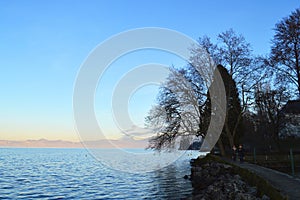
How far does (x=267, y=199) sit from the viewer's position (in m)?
11.8

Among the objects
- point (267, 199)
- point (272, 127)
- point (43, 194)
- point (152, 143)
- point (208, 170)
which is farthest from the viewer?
point (272, 127)

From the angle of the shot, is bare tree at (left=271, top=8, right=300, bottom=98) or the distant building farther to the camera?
the distant building

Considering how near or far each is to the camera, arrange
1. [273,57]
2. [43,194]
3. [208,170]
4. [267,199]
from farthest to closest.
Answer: [273,57] → [208,170] → [43,194] → [267,199]

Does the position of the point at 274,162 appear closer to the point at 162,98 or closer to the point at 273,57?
the point at 273,57

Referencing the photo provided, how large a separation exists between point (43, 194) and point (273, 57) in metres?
Answer: 24.0

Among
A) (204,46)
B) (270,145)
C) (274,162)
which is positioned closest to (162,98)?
(204,46)

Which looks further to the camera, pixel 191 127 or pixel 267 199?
pixel 191 127

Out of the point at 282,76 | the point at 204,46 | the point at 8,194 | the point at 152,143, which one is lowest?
the point at 8,194

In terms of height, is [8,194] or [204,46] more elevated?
[204,46]

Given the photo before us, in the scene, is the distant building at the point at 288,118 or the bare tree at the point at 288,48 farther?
the distant building at the point at 288,118

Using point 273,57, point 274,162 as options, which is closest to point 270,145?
point 274,162

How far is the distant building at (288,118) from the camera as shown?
41.3m

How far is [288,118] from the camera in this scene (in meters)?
41.8

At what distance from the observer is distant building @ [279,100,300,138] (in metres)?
41.3
